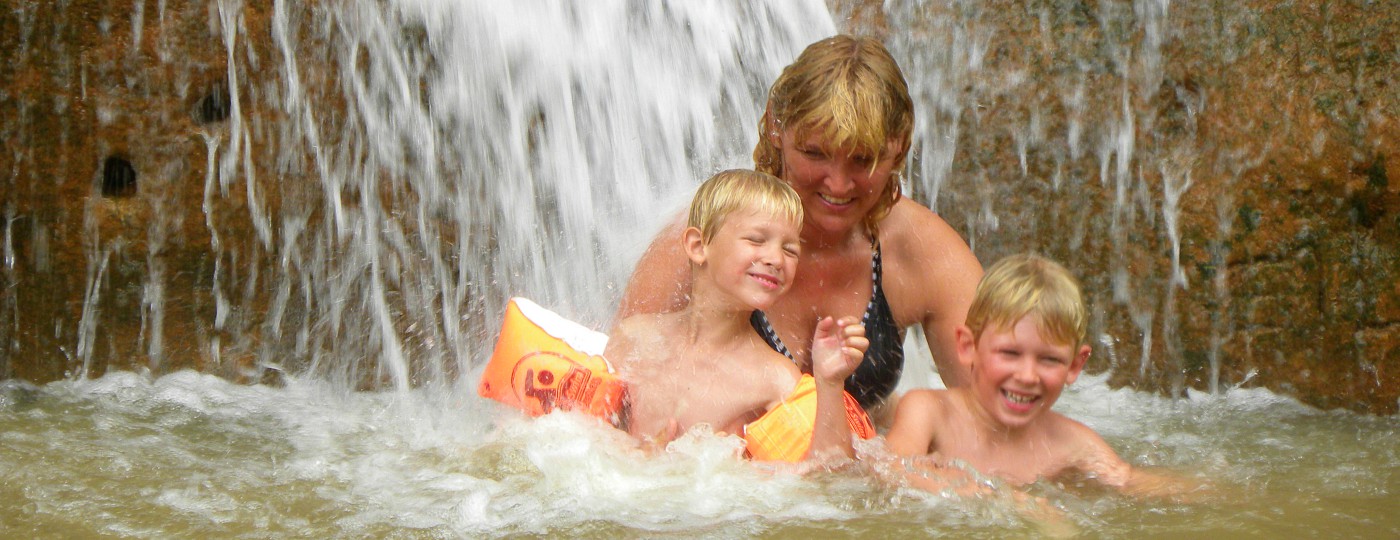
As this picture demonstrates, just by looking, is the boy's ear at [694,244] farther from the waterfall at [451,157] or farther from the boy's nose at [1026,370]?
the waterfall at [451,157]

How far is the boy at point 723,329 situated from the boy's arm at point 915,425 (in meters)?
0.28

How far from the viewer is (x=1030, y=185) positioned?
474 centimetres

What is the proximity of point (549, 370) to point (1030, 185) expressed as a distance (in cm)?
206

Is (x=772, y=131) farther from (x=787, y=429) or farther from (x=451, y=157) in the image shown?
(x=451, y=157)

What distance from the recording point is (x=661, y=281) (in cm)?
357

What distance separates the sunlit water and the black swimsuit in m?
0.46

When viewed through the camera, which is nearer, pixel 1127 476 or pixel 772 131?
pixel 1127 476

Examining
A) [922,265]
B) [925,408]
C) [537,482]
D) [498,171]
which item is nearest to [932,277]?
[922,265]

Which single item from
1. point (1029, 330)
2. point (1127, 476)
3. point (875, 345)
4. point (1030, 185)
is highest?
point (1030, 185)

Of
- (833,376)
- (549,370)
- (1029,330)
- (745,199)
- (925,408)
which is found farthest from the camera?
(549,370)

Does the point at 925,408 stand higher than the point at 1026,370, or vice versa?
the point at 1026,370

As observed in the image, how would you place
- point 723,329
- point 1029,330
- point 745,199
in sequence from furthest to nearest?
point 723,329
point 745,199
point 1029,330

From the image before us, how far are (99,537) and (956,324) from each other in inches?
81.8

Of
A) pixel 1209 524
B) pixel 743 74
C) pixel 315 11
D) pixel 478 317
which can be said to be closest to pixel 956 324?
pixel 1209 524
